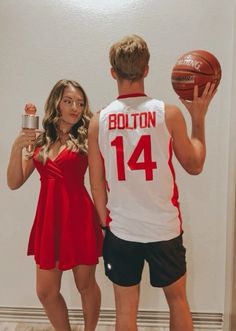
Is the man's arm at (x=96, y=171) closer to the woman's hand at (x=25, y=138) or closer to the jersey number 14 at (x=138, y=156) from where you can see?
the jersey number 14 at (x=138, y=156)

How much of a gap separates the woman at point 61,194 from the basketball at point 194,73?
1.74ft

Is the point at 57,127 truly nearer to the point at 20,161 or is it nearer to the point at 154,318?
the point at 20,161

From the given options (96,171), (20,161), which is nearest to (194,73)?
(96,171)

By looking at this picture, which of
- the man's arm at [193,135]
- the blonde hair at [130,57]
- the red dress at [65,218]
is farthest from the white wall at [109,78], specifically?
the blonde hair at [130,57]

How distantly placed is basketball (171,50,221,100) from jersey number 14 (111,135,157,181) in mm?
306

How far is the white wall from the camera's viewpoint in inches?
88.7

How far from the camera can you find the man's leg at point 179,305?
1.75 m

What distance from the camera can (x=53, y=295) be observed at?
6.73 ft

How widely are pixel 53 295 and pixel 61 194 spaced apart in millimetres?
521

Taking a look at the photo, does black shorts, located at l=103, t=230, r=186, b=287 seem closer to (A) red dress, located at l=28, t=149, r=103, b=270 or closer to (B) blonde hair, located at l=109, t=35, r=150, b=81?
(A) red dress, located at l=28, t=149, r=103, b=270

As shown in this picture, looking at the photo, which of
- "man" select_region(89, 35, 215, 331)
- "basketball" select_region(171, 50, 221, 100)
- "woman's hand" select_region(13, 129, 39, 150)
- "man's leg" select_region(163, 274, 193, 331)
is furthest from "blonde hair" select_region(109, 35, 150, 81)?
"man's leg" select_region(163, 274, 193, 331)

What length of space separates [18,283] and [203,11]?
1901mm

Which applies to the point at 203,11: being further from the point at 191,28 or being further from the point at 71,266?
the point at 71,266

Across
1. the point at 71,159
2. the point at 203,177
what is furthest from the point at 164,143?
the point at 203,177
